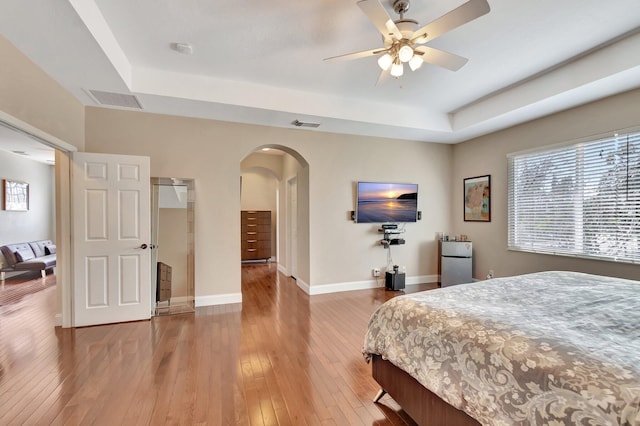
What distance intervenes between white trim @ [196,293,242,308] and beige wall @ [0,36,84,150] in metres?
2.48

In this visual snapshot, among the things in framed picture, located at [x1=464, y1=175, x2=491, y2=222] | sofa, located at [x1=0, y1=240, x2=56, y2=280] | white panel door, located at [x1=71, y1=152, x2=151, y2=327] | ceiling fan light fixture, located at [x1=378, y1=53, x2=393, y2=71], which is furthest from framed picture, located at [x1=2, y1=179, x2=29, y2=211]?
framed picture, located at [x1=464, y1=175, x2=491, y2=222]

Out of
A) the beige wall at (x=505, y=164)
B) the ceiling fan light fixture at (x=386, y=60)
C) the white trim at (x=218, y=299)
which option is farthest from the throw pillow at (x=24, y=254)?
the beige wall at (x=505, y=164)

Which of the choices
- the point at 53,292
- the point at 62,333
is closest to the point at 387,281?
the point at 62,333

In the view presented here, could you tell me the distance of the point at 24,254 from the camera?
5.94 m

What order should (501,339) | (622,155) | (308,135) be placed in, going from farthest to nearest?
1. (308,135)
2. (622,155)
3. (501,339)

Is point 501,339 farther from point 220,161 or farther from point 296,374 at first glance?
point 220,161

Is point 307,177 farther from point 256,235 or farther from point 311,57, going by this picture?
point 256,235

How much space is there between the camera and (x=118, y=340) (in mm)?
3062

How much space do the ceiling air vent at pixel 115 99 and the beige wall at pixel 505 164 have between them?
531 centimetres

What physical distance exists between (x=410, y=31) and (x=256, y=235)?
6575mm

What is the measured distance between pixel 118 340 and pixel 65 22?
2855mm

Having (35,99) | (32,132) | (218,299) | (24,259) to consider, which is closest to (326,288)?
(218,299)

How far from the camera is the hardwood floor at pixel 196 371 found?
1.95 metres

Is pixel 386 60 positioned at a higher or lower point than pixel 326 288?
higher
